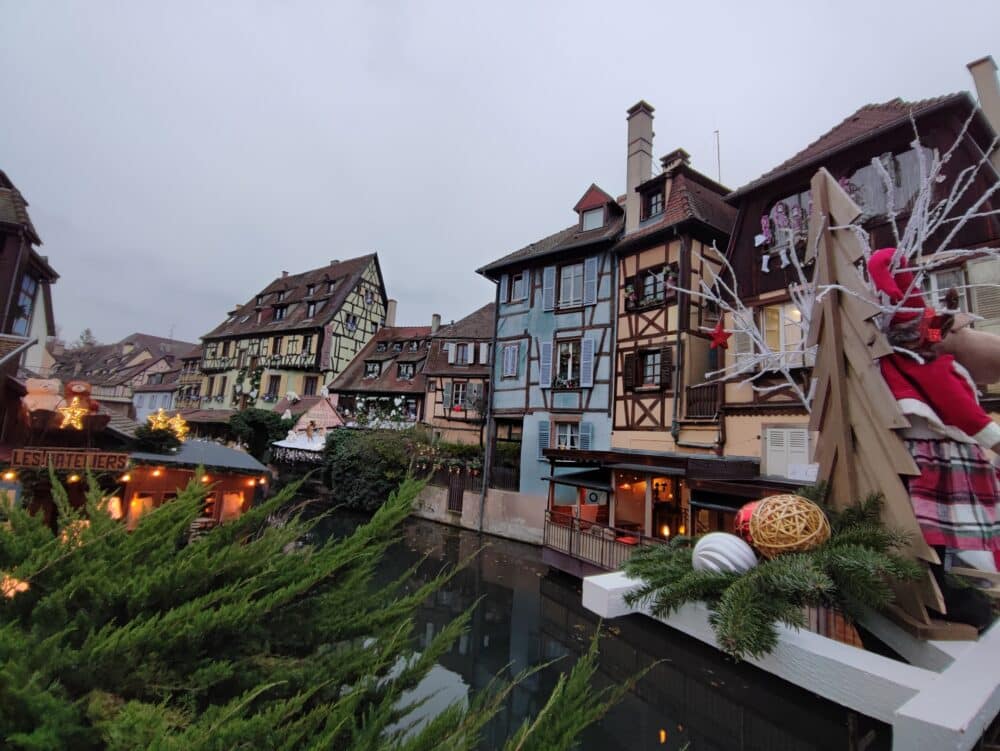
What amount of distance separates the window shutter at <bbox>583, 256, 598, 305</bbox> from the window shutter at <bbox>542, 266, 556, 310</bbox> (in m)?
1.29

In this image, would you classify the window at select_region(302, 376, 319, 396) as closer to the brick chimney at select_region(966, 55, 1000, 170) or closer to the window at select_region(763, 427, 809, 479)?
the window at select_region(763, 427, 809, 479)

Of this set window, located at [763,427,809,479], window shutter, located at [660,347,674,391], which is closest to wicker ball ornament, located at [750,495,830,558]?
window, located at [763,427,809,479]

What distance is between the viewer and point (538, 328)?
59.5 feet

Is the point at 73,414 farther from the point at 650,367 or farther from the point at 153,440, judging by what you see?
the point at 650,367

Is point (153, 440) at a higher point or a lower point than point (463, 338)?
lower

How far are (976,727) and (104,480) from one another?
45.7 feet

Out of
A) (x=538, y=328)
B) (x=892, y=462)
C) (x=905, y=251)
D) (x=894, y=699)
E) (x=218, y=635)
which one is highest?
(x=538, y=328)

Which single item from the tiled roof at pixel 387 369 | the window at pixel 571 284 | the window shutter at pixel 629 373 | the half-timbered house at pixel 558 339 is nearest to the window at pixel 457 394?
the tiled roof at pixel 387 369

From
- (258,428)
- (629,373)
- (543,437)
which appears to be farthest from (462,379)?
(258,428)

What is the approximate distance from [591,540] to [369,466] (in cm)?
1268

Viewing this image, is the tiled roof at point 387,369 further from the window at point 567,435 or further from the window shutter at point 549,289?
the window at point 567,435

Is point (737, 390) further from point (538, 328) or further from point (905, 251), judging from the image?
point (905, 251)

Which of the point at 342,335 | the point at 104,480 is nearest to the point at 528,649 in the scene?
the point at 104,480

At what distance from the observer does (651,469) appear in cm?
1170
